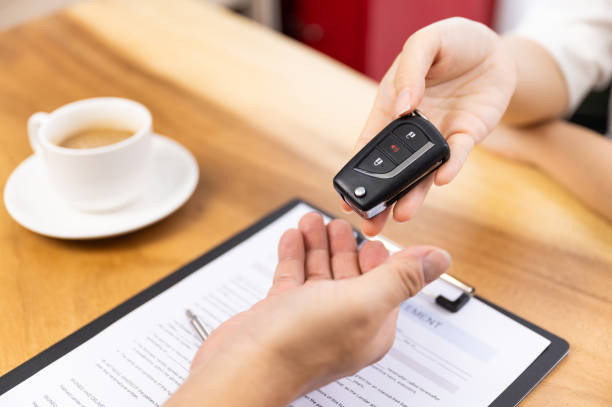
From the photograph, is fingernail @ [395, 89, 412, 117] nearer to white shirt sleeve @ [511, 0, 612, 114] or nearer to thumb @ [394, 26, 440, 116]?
thumb @ [394, 26, 440, 116]

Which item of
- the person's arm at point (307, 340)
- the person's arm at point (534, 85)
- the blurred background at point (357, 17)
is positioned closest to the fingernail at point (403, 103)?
the person's arm at point (307, 340)

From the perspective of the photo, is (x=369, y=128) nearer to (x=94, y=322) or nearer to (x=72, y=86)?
(x=94, y=322)

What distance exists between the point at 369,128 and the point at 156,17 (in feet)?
2.03

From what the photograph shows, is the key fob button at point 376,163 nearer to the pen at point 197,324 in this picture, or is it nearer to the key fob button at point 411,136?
the key fob button at point 411,136

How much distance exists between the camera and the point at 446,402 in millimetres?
428

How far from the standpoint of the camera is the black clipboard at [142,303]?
0.44 meters

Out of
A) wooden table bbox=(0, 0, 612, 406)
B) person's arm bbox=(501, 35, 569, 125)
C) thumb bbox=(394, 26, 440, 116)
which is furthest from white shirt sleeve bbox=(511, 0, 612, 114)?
thumb bbox=(394, 26, 440, 116)

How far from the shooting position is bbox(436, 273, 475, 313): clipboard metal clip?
0.50 meters

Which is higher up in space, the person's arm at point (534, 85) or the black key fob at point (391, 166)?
the black key fob at point (391, 166)

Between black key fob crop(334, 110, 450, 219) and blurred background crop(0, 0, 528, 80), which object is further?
blurred background crop(0, 0, 528, 80)

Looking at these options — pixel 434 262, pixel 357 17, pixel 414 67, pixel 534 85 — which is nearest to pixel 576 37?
pixel 534 85

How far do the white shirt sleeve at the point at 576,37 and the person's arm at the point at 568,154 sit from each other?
92mm

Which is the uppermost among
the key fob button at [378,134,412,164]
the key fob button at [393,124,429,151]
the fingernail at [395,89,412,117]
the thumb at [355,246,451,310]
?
the fingernail at [395,89,412,117]

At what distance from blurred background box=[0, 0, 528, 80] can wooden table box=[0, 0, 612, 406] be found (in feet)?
1.58
